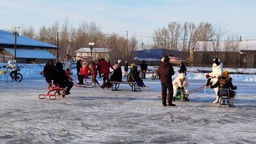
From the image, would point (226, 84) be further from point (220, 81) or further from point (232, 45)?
point (232, 45)

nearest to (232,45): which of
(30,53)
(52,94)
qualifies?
(30,53)

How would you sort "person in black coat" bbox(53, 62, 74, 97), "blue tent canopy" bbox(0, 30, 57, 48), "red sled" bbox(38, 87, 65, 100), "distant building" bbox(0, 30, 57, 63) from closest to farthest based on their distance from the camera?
"red sled" bbox(38, 87, 65, 100) < "person in black coat" bbox(53, 62, 74, 97) < "distant building" bbox(0, 30, 57, 63) < "blue tent canopy" bbox(0, 30, 57, 48)

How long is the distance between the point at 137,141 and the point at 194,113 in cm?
438

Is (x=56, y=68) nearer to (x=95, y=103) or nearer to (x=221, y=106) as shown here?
(x=95, y=103)

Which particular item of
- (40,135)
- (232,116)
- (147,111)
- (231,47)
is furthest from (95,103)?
(231,47)

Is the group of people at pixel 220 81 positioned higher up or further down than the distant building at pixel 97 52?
further down

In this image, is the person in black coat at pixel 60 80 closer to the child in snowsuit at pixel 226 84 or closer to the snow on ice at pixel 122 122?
the snow on ice at pixel 122 122

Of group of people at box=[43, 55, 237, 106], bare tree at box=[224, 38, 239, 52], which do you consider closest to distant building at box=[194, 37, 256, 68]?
bare tree at box=[224, 38, 239, 52]

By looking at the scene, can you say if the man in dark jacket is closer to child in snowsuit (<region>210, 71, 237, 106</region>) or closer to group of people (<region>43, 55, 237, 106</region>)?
group of people (<region>43, 55, 237, 106</region>)

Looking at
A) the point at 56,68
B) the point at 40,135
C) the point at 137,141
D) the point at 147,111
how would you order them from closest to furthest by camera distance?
the point at 137,141 < the point at 40,135 < the point at 147,111 < the point at 56,68

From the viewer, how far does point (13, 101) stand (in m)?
13.8

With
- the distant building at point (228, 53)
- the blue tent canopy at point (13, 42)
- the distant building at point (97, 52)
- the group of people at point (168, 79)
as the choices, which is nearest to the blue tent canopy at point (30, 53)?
the blue tent canopy at point (13, 42)

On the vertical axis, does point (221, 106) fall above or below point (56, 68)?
below

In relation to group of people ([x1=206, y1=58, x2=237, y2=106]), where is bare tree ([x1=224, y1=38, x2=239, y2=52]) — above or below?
above
